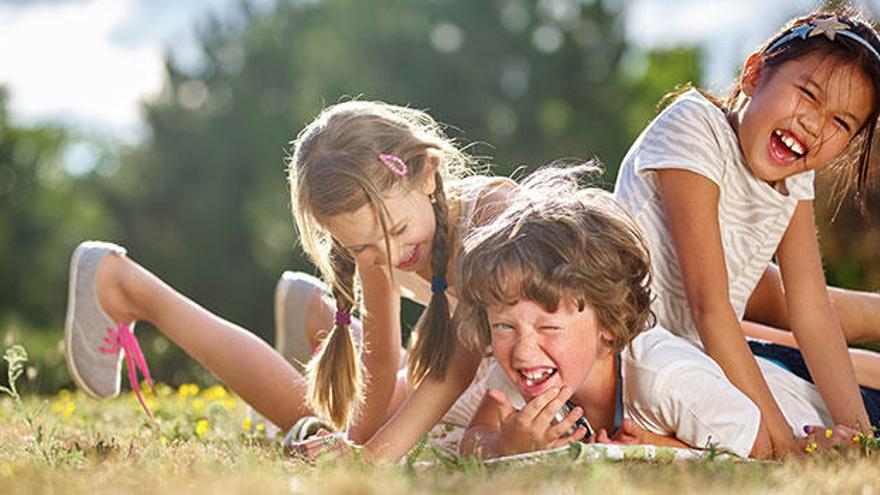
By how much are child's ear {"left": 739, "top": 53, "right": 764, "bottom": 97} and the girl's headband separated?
0.07 m

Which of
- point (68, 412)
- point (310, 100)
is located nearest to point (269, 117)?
point (310, 100)

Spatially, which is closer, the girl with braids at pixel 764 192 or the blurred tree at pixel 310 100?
the girl with braids at pixel 764 192

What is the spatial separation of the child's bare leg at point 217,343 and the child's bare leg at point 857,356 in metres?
1.84

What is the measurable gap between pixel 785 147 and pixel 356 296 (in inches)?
65.8

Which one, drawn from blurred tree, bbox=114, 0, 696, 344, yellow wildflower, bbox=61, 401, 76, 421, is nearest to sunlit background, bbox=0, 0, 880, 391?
blurred tree, bbox=114, 0, 696, 344

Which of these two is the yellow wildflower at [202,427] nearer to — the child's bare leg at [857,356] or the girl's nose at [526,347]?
the girl's nose at [526,347]

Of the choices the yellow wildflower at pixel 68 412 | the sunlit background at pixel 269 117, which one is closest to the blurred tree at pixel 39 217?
the sunlit background at pixel 269 117

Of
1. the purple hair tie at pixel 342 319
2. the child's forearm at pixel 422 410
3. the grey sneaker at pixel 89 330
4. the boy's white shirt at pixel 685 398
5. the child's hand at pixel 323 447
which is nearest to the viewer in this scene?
the boy's white shirt at pixel 685 398

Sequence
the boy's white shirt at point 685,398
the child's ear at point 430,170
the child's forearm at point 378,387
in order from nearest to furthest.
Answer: the boy's white shirt at point 685,398
the child's ear at point 430,170
the child's forearm at point 378,387

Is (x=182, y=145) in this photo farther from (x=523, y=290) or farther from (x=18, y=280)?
(x=523, y=290)

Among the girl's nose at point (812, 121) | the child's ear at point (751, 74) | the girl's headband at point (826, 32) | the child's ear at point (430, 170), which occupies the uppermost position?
the girl's headband at point (826, 32)

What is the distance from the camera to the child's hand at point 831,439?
3461 mm

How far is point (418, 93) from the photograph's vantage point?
25.6m

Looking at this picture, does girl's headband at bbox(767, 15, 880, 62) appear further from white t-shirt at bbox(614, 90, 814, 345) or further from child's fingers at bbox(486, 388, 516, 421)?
child's fingers at bbox(486, 388, 516, 421)
